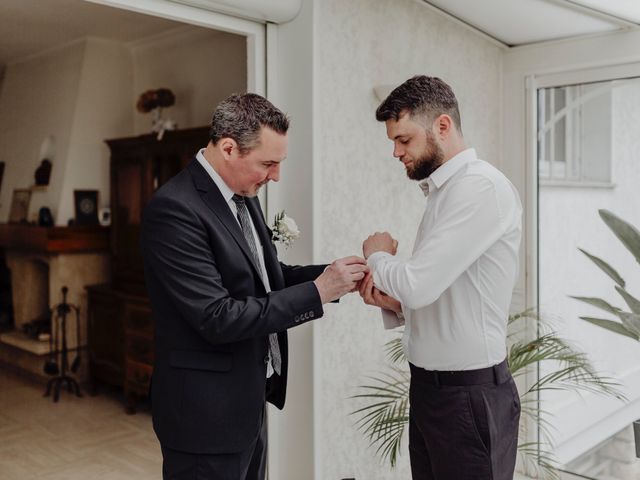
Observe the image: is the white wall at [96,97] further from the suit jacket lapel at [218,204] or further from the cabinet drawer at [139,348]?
the suit jacket lapel at [218,204]

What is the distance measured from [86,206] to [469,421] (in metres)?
4.74

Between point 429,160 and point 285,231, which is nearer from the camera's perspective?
point 429,160

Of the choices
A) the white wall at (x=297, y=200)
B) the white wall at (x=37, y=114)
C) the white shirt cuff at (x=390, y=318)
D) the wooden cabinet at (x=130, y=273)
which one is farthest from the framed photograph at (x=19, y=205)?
the white shirt cuff at (x=390, y=318)

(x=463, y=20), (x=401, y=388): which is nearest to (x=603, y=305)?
(x=401, y=388)

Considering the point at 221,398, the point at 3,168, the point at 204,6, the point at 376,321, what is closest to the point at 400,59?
the point at 204,6

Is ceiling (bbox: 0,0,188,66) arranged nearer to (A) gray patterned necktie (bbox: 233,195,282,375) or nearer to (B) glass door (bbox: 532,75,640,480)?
(B) glass door (bbox: 532,75,640,480)

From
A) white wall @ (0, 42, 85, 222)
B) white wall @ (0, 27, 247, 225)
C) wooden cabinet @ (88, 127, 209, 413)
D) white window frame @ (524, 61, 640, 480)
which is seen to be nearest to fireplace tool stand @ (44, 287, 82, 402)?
wooden cabinet @ (88, 127, 209, 413)

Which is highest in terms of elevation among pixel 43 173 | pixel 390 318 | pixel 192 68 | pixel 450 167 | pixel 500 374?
pixel 192 68

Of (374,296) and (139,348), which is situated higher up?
(374,296)

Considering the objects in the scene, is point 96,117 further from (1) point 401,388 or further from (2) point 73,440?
(1) point 401,388

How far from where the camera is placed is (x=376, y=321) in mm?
3258

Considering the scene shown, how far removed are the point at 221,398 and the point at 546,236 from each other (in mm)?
2635

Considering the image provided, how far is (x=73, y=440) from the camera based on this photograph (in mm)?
4391

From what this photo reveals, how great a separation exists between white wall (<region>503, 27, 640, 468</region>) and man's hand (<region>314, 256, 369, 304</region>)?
225 centimetres
